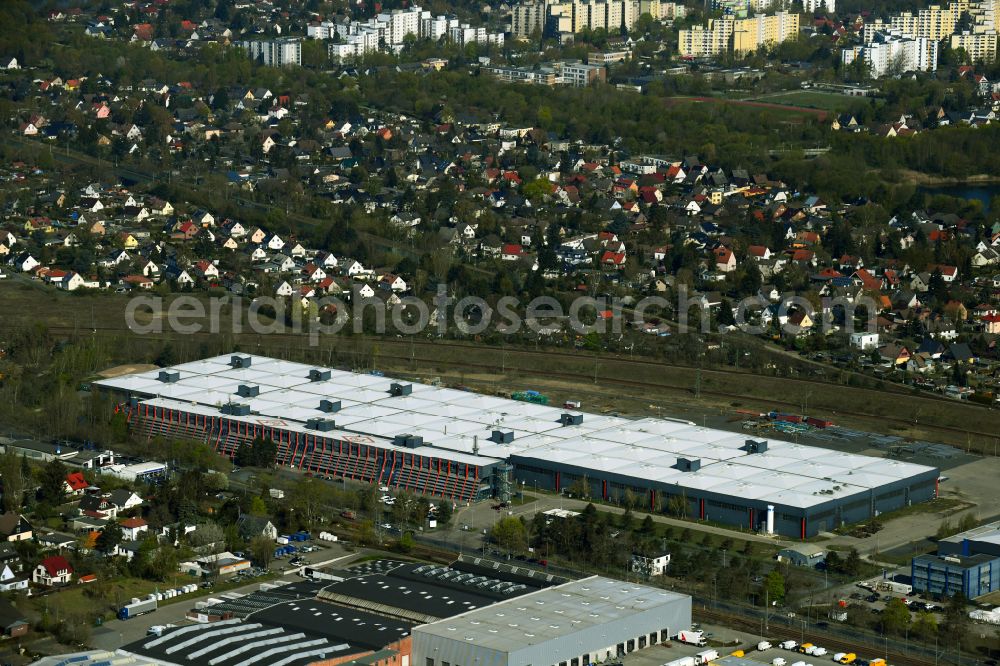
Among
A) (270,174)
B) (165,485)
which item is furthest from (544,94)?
(165,485)

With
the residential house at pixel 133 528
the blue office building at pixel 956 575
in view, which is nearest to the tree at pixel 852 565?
the blue office building at pixel 956 575

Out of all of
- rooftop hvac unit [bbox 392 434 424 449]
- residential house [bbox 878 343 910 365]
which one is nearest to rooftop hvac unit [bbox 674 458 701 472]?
rooftop hvac unit [bbox 392 434 424 449]

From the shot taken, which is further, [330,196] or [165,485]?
[330,196]

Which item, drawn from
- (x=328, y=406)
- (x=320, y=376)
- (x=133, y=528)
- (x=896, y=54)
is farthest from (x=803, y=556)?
(x=896, y=54)

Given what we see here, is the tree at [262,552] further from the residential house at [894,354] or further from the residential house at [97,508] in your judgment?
the residential house at [894,354]

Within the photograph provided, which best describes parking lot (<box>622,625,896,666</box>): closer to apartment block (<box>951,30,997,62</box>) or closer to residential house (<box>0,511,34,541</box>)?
residential house (<box>0,511,34,541</box>)

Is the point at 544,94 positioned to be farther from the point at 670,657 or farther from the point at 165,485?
the point at 670,657
